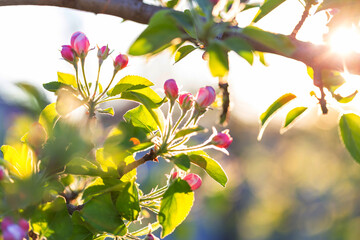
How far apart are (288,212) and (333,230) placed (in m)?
2.34

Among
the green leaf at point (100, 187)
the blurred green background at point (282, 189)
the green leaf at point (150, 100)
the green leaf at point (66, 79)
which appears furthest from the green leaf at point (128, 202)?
the blurred green background at point (282, 189)

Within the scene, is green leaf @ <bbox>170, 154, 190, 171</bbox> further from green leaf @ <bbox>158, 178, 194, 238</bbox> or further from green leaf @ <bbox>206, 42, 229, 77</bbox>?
green leaf @ <bbox>206, 42, 229, 77</bbox>

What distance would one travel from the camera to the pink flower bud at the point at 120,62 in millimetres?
861

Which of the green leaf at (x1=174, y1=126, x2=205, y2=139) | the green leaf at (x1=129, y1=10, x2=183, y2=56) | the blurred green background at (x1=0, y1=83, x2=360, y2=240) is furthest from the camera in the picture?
the blurred green background at (x1=0, y1=83, x2=360, y2=240)

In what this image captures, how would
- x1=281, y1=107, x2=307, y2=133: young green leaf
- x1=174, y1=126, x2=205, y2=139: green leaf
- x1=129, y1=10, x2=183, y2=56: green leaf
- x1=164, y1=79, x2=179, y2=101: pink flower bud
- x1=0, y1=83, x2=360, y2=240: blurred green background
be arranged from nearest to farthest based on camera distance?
x1=129, y1=10, x2=183, y2=56: green leaf, x1=174, y1=126, x2=205, y2=139: green leaf, x1=164, y1=79, x2=179, y2=101: pink flower bud, x1=281, y1=107, x2=307, y2=133: young green leaf, x1=0, y1=83, x2=360, y2=240: blurred green background

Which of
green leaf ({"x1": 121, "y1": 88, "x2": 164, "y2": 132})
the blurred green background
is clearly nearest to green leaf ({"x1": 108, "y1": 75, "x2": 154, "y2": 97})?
green leaf ({"x1": 121, "y1": 88, "x2": 164, "y2": 132})

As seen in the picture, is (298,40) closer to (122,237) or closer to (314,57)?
(314,57)

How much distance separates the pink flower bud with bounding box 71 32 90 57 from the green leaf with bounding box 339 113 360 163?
467 mm

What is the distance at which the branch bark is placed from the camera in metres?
0.74

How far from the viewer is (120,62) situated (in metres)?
0.86

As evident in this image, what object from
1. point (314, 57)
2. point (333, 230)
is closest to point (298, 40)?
point (314, 57)

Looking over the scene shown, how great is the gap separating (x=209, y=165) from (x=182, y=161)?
0.34ft

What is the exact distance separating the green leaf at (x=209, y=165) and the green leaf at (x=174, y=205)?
49 millimetres

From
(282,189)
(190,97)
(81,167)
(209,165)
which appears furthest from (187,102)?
(282,189)
